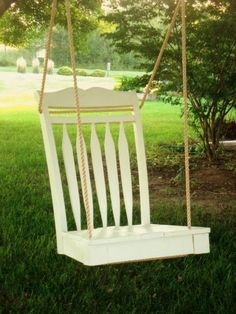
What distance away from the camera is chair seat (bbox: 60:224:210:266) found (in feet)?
7.82

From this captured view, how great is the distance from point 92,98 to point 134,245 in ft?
3.89

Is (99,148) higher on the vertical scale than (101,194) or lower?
higher

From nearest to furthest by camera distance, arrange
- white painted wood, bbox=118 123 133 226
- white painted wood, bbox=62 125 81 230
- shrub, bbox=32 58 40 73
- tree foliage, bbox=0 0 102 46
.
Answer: white painted wood, bbox=62 125 81 230 < white painted wood, bbox=118 123 133 226 < tree foliage, bbox=0 0 102 46 < shrub, bbox=32 58 40 73

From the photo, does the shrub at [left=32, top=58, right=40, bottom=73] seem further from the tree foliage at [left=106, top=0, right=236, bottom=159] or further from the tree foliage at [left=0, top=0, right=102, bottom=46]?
the tree foliage at [left=106, top=0, right=236, bottom=159]

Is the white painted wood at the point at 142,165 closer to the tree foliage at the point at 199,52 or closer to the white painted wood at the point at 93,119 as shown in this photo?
the white painted wood at the point at 93,119

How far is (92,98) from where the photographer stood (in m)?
3.43

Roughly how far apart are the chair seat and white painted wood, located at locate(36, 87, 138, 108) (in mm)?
822

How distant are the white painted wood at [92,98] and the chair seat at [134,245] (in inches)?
32.4

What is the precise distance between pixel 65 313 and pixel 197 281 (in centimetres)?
90

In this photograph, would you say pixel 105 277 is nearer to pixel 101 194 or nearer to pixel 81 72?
pixel 101 194

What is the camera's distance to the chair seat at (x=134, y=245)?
2385 mm

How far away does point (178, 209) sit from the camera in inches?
213

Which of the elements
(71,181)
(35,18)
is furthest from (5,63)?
(71,181)

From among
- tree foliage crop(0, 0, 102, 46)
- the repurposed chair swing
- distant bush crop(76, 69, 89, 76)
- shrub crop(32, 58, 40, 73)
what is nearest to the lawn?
the repurposed chair swing
